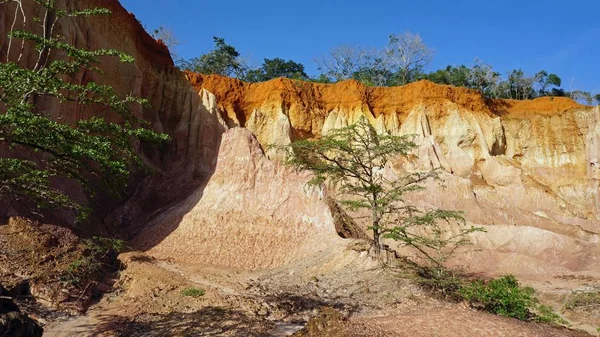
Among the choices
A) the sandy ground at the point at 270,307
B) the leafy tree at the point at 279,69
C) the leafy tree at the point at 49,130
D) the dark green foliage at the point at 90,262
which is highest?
the leafy tree at the point at 279,69

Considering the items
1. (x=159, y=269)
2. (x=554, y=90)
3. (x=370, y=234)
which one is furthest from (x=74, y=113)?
(x=554, y=90)

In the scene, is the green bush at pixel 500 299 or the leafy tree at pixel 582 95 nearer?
the green bush at pixel 500 299

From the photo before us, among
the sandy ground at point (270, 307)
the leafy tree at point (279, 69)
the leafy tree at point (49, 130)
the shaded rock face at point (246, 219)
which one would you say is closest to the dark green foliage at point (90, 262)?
the sandy ground at point (270, 307)

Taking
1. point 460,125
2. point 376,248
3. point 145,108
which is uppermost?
point 145,108

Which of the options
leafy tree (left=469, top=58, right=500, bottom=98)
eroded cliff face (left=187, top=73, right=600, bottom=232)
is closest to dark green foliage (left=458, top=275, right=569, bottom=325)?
eroded cliff face (left=187, top=73, right=600, bottom=232)

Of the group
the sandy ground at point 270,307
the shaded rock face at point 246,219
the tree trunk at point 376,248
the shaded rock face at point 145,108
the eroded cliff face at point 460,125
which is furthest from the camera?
the eroded cliff face at point 460,125

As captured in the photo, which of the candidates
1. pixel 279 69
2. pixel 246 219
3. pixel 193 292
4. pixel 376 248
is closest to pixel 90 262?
pixel 193 292

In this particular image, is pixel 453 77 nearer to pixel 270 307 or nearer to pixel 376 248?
pixel 376 248

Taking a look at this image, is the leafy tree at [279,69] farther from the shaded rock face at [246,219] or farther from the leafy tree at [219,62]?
the shaded rock face at [246,219]

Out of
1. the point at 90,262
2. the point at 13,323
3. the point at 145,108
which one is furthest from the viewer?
the point at 145,108

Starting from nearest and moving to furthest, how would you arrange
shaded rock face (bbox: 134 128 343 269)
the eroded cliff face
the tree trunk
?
1. the tree trunk
2. shaded rock face (bbox: 134 128 343 269)
3. the eroded cliff face

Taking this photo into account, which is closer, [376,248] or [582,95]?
[376,248]

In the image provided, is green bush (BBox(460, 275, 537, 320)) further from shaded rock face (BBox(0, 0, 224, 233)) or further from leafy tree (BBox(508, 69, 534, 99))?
leafy tree (BBox(508, 69, 534, 99))

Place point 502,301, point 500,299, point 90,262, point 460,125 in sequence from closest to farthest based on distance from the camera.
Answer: point 502,301
point 500,299
point 90,262
point 460,125
